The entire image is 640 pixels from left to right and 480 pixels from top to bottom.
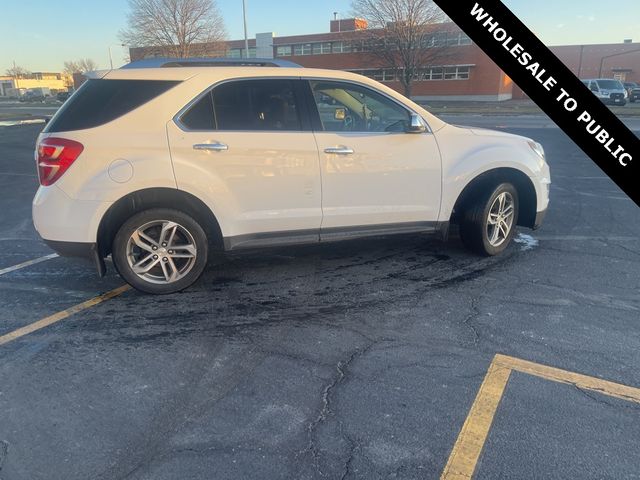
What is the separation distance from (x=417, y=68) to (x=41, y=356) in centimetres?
4325

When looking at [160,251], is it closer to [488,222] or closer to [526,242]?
Answer: [488,222]

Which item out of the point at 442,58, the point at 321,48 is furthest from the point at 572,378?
the point at 321,48

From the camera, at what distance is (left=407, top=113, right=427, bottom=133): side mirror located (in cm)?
451

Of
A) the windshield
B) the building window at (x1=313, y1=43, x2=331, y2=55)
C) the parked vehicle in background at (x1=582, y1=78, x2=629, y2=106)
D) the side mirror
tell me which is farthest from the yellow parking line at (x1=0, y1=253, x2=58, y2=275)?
the building window at (x1=313, y1=43, x2=331, y2=55)

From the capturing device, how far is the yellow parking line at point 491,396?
232 cm

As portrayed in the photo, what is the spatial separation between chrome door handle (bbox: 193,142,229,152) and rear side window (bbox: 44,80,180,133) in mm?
534

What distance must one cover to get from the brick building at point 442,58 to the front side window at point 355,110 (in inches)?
1577

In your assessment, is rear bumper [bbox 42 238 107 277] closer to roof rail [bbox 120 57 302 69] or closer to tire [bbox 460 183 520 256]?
roof rail [bbox 120 57 302 69]

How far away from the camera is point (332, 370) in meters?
3.12

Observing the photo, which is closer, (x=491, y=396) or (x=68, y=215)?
(x=491, y=396)

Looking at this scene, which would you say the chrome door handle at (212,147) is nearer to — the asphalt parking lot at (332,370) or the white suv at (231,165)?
the white suv at (231,165)

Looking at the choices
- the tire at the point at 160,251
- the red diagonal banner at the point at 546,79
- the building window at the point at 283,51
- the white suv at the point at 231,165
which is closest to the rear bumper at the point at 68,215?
the white suv at the point at 231,165

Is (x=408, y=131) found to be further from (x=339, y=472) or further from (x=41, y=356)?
(x=41, y=356)

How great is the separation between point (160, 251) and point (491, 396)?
279 cm
